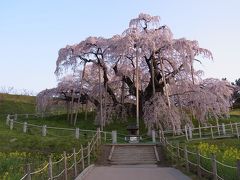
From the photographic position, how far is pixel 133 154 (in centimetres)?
2686

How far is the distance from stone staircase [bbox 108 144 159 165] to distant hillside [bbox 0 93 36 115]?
115 ft

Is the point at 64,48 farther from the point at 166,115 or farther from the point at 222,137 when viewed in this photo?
the point at 222,137

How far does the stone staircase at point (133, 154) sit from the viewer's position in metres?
24.9

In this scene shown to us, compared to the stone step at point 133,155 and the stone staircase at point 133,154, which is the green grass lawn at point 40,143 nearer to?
the stone staircase at point 133,154

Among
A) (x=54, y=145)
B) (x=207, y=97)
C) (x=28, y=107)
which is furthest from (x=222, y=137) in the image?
(x=28, y=107)

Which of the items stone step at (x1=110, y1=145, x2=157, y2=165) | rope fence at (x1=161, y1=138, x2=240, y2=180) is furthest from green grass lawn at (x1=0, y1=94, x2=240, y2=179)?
stone step at (x1=110, y1=145, x2=157, y2=165)

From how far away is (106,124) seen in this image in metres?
42.3

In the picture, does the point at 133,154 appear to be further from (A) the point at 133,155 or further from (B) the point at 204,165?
(B) the point at 204,165

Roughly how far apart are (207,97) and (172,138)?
7.30 meters

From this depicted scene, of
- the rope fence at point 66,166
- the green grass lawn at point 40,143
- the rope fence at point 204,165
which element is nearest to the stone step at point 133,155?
the rope fence at point 204,165

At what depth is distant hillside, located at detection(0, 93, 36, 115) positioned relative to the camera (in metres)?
62.3

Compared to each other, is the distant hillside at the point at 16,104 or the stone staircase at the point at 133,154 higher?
the distant hillside at the point at 16,104

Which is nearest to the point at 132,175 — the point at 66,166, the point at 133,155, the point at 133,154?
the point at 66,166

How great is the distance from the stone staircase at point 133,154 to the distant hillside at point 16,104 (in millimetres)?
35029
